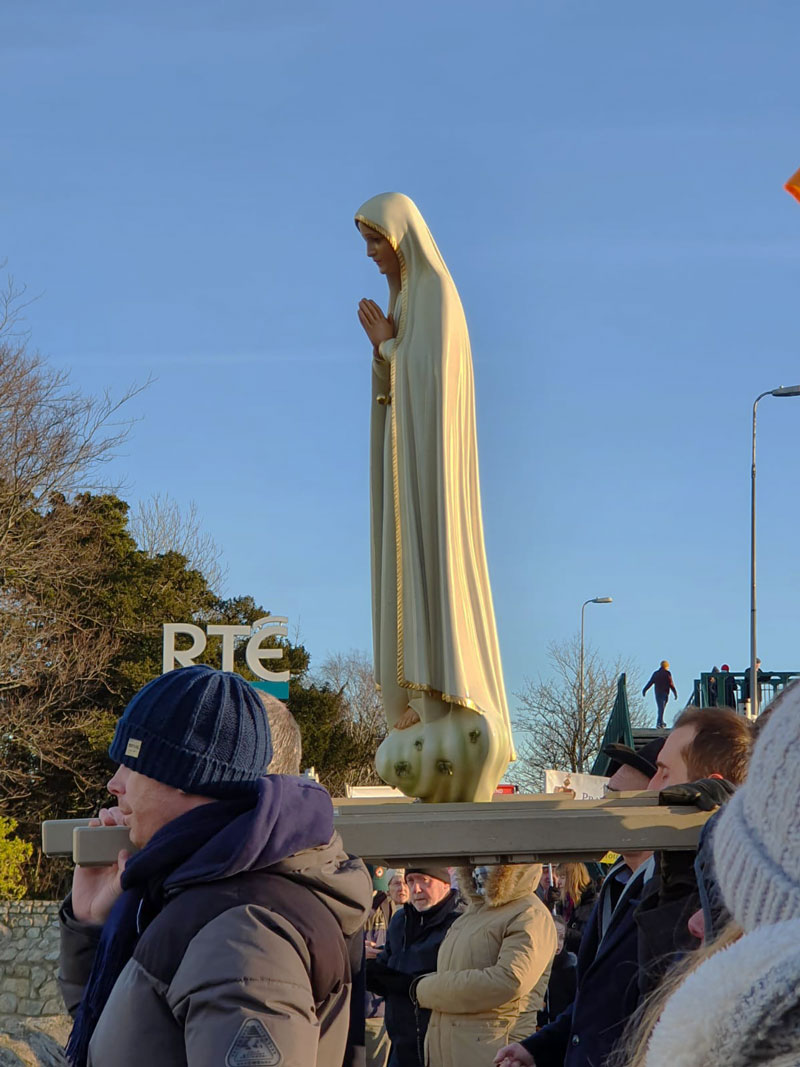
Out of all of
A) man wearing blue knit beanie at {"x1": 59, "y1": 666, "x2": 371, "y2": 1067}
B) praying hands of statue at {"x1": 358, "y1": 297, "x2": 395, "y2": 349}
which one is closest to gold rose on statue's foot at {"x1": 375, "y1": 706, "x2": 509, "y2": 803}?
praying hands of statue at {"x1": 358, "y1": 297, "x2": 395, "y2": 349}

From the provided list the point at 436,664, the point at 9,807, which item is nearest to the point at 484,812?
the point at 436,664

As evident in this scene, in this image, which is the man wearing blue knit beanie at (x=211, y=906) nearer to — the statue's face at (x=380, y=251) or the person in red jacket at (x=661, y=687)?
the statue's face at (x=380, y=251)

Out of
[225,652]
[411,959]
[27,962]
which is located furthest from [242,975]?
[225,652]

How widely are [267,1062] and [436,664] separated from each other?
3662 millimetres

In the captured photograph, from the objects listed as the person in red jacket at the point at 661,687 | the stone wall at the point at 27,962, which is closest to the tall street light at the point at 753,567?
the person in red jacket at the point at 661,687

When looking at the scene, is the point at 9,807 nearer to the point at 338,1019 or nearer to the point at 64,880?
the point at 64,880

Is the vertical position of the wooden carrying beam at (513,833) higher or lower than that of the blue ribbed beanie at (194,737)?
lower

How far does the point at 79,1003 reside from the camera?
2.70m

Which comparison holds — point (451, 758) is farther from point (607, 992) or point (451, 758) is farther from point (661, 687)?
point (661, 687)

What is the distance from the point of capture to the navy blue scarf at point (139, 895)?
2.42m

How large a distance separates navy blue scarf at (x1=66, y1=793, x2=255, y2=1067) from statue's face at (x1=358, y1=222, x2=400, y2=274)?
3937 mm

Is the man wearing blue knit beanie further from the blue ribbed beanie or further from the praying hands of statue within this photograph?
the praying hands of statue

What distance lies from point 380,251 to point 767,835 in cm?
533

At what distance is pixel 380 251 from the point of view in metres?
6.10
